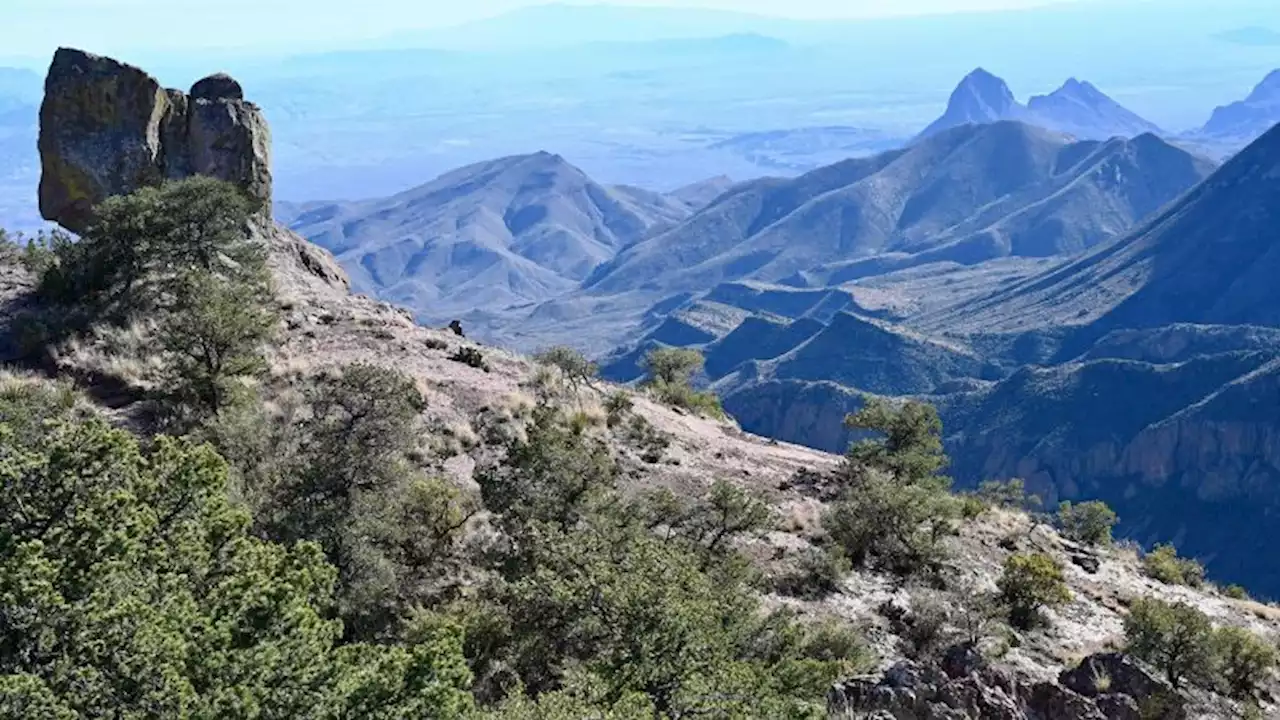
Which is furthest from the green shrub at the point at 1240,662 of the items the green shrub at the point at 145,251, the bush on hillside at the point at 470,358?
the green shrub at the point at 145,251

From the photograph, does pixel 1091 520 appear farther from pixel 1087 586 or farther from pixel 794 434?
pixel 794 434

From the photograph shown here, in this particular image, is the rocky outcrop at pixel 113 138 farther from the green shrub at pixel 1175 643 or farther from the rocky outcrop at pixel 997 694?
the green shrub at pixel 1175 643

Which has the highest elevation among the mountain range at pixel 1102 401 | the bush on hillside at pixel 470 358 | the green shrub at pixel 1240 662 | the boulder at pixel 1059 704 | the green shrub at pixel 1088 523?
the bush on hillside at pixel 470 358

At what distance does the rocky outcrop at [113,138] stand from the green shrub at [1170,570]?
31.0 metres

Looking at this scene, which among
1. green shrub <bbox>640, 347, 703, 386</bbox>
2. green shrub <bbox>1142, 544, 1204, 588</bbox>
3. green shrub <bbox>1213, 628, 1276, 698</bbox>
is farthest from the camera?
green shrub <bbox>640, 347, 703, 386</bbox>

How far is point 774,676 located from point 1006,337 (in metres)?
181

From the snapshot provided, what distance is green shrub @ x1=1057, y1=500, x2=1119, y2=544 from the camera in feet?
106

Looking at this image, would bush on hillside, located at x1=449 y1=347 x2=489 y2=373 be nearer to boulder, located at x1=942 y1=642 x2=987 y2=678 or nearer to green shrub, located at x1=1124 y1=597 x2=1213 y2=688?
boulder, located at x1=942 y1=642 x2=987 y2=678

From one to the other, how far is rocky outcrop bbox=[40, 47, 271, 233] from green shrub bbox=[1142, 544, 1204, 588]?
31.0m

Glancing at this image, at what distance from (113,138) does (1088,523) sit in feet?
112

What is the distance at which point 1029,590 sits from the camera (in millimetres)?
22672

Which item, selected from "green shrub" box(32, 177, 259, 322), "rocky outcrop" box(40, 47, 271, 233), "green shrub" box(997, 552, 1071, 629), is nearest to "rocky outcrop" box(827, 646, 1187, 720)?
"green shrub" box(997, 552, 1071, 629)

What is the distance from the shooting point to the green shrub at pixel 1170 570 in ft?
93.8

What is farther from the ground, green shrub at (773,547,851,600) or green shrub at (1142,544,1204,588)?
green shrub at (773,547,851,600)
